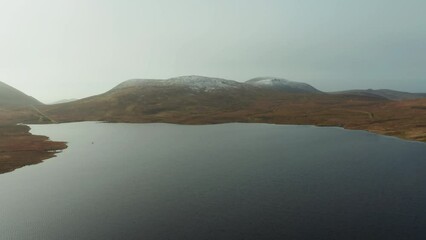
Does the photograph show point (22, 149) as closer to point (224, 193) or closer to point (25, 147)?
point (25, 147)

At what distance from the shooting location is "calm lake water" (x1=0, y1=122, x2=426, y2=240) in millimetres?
53781

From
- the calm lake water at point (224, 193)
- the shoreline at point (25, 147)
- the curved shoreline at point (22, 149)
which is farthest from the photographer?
the shoreline at point (25, 147)

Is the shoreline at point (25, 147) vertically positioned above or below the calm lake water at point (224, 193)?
above

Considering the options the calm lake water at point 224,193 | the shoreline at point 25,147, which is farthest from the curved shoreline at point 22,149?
the calm lake water at point 224,193

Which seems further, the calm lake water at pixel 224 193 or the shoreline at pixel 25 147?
the shoreline at pixel 25 147

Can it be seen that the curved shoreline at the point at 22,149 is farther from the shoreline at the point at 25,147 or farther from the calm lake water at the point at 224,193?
the calm lake water at the point at 224,193

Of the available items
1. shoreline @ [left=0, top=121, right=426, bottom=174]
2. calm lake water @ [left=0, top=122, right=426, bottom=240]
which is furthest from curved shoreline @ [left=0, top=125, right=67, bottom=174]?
calm lake water @ [left=0, top=122, right=426, bottom=240]

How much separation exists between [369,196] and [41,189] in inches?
2735

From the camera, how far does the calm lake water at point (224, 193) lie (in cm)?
5378

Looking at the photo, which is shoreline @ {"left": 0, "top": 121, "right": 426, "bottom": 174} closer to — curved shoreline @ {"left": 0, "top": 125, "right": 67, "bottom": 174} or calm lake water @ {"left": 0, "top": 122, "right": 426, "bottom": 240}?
curved shoreline @ {"left": 0, "top": 125, "right": 67, "bottom": 174}

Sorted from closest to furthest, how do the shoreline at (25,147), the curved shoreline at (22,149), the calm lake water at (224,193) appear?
the calm lake water at (224,193), the curved shoreline at (22,149), the shoreline at (25,147)

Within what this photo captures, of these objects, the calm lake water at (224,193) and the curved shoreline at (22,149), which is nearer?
the calm lake water at (224,193)

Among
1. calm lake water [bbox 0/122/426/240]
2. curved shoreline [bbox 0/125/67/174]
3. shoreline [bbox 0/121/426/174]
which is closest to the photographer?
calm lake water [bbox 0/122/426/240]

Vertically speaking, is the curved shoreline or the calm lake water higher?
the curved shoreline
